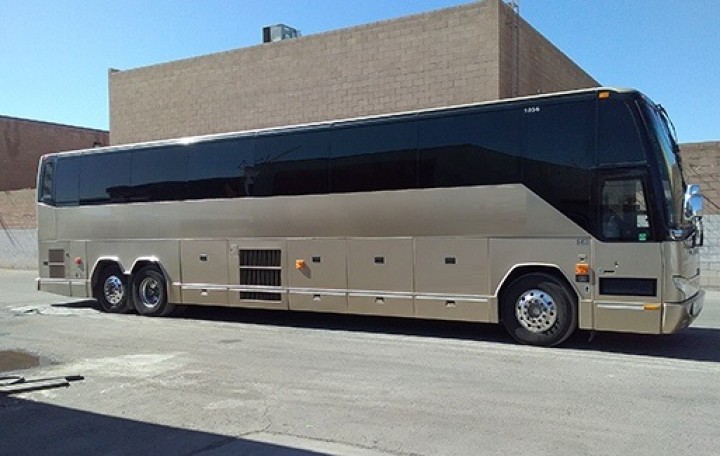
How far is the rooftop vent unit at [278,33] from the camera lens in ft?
83.8

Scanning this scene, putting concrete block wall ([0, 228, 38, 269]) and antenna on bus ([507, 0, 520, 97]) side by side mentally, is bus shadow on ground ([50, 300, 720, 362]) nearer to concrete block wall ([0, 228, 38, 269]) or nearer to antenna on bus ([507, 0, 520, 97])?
antenna on bus ([507, 0, 520, 97])

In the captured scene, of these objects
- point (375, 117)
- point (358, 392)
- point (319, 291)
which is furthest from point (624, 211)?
point (319, 291)

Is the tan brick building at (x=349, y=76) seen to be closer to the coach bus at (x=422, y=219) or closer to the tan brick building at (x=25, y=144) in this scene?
the coach bus at (x=422, y=219)

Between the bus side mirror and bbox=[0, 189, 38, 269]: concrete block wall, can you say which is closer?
the bus side mirror

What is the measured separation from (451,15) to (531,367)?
1380 centimetres

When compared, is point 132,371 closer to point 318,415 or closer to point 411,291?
point 318,415

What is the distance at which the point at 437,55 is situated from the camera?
19.3 meters

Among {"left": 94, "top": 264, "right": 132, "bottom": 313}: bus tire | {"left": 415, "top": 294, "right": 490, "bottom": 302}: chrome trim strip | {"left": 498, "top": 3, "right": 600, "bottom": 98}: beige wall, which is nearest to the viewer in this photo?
{"left": 415, "top": 294, "right": 490, "bottom": 302}: chrome trim strip

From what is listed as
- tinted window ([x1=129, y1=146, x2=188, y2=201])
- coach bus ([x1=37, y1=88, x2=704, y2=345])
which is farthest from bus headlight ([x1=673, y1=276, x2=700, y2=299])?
tinted window ([x1=129, y1=146, x2=188, y2=201])

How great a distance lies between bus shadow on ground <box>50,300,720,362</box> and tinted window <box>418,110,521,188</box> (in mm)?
2616

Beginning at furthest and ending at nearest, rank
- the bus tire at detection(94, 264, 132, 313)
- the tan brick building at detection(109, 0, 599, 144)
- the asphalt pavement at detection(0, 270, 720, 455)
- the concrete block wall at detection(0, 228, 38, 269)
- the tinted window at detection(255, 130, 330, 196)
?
the concrete block wall at detection(0, 228, 38, 269) < the tan brick building at detection(109, 0, 599, 144) < the bus tire at detection(94, 264, 132, 313) < the tinted window at detection(255, 130, 330, 196) < the asphalt pavement at detection(0, 270, 720, 455)

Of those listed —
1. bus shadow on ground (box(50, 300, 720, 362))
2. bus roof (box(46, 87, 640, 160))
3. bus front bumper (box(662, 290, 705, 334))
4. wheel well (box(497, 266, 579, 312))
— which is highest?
bus roof (box(46, 87, 640, 160))

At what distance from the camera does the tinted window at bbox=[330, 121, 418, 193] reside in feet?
34.0

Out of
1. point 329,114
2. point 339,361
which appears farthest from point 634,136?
point 329,114
